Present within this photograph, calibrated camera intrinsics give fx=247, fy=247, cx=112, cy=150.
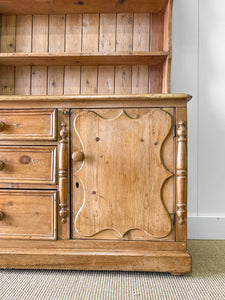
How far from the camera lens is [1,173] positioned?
1157 millimetres

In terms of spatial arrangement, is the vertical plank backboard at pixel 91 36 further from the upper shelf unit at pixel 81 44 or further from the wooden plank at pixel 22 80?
the wooden plank at pixel 22 80

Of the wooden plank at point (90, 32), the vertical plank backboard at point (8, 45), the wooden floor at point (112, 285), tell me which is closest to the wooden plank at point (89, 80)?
the wooden plank at point (90, 32)

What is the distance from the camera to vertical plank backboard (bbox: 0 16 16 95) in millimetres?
1549

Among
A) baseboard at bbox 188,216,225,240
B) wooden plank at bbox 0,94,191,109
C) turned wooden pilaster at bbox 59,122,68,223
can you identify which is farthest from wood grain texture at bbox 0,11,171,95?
baseboard at bbox 188,216,225,240

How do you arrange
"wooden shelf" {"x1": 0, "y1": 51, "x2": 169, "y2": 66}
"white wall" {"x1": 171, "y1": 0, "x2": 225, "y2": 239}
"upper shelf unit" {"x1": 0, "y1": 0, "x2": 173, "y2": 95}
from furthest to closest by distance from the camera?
"white wall" {"x1": 171, "y1": 0, "x2": 225, "y2": 239} < "upper shelf unit" {"x1": 0, "y1": 0, "x2": 173, "y2": 95} < "wooden shelf" {"x1": 0, "y1": 51, "x2": 169, "y2": 66}

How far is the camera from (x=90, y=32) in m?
1.53

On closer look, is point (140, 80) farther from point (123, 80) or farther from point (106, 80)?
point (106, 80)

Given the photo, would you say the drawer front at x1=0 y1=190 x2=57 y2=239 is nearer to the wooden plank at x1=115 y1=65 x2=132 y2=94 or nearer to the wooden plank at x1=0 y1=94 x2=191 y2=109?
the wooden plank at x1=0 y1=94 x2=191 y2=109

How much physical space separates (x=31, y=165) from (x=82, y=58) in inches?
26.8

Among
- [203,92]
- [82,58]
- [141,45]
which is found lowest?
[203,92]

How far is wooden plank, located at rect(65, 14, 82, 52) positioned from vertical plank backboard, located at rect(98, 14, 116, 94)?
14 centimetres

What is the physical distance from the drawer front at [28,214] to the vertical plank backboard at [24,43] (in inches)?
28.0

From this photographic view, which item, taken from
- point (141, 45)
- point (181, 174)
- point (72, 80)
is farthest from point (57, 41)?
point (181, 174)

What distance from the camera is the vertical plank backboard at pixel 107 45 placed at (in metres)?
1.52
